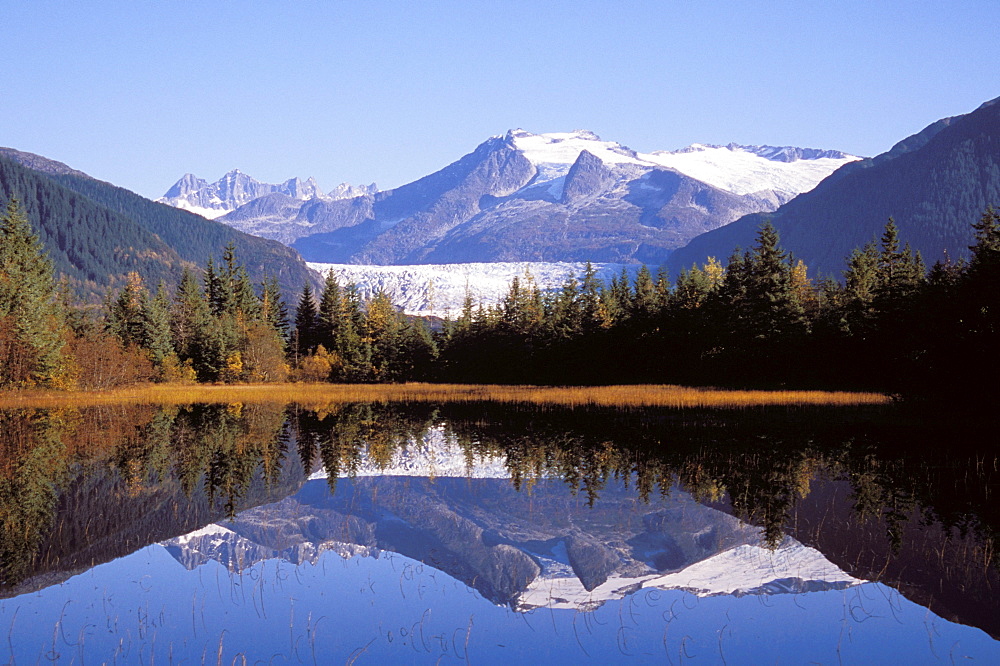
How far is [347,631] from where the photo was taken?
11547mm

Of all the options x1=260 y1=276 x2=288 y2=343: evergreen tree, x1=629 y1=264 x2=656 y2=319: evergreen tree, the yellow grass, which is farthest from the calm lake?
x1=260 y1=276 x2=288 y2=343: evergreen tree

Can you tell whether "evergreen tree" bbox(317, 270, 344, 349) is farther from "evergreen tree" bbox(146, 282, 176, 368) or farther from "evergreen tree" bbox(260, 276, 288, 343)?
"evergreen tree" bbox(146, 282, 176, 368)

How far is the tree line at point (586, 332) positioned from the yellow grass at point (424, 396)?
3367mm

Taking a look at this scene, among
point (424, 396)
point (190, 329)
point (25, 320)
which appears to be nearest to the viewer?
point (25, 320)

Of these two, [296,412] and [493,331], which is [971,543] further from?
[493,331]

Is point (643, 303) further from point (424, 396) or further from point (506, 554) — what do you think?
point (506, 554)

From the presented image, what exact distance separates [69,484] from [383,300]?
79671 millimetres

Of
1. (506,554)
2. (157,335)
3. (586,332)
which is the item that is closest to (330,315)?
(157,335)

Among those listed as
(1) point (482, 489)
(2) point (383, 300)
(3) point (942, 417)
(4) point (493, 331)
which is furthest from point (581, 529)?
(2) point (383, 300)

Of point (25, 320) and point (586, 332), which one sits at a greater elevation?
point (25, 320)

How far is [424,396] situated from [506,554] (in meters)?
51.1

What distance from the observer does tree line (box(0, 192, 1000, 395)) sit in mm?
46688

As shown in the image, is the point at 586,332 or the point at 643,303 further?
the point at 586,332

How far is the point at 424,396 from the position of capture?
2623 inches
